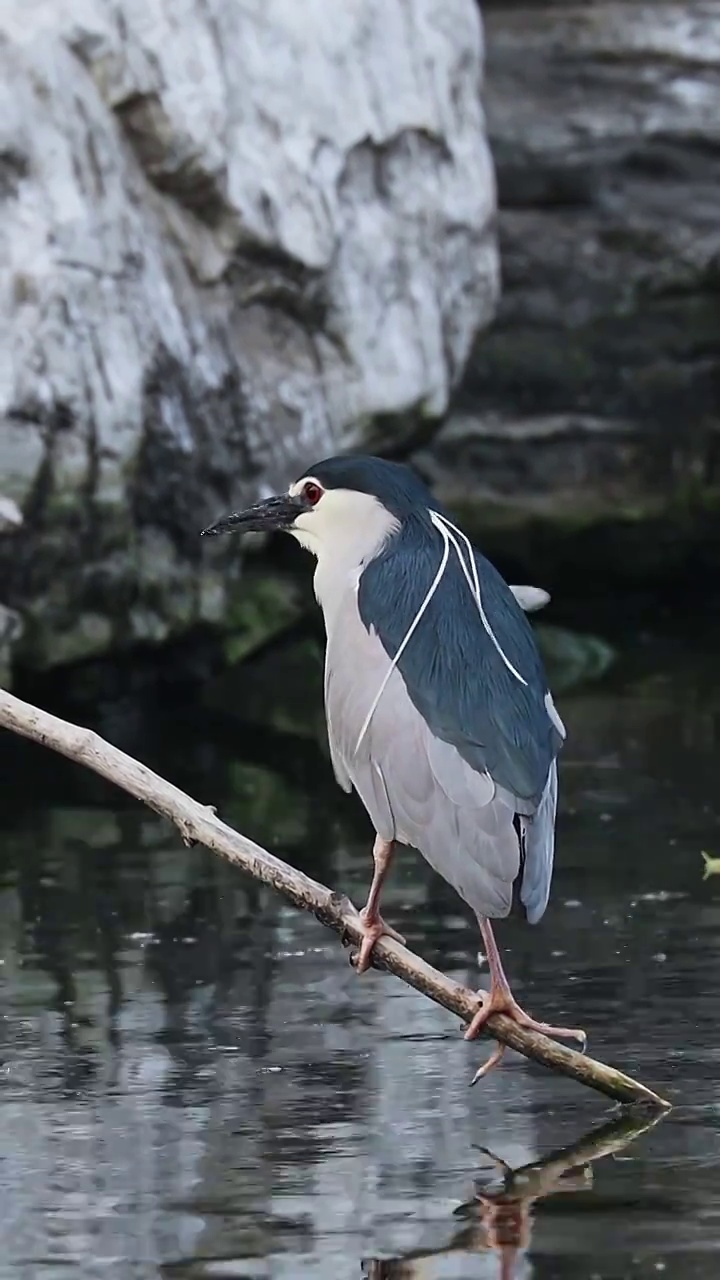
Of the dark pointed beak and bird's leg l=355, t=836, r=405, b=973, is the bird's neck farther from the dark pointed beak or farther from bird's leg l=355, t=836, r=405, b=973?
bird's leg l=355, t=836, r=405, b=973

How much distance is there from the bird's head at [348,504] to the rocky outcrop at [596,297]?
734cm

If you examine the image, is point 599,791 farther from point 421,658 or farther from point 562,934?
point 421,658

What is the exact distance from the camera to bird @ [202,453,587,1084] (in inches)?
149

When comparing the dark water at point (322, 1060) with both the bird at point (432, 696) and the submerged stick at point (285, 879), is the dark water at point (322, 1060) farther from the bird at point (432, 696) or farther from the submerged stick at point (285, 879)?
the bird at point (432, 696)

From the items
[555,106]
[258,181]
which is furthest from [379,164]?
[555,106]

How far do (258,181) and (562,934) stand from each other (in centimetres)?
396

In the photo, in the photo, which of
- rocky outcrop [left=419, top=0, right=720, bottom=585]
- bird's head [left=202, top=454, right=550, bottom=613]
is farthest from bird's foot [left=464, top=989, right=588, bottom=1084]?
rocky outcrop [left=419, top=0, right=720, bottom=585]

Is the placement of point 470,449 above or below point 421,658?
below

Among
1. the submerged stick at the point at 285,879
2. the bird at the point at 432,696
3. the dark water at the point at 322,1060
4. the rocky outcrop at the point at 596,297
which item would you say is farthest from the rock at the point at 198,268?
the submerged stick at the point at 285,879

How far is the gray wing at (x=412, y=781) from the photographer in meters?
3.79

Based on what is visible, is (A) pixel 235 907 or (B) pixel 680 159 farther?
(B) pixel 680 159

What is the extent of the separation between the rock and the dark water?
996mm

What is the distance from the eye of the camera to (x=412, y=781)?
393 cm

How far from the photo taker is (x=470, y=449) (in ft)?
38.5
